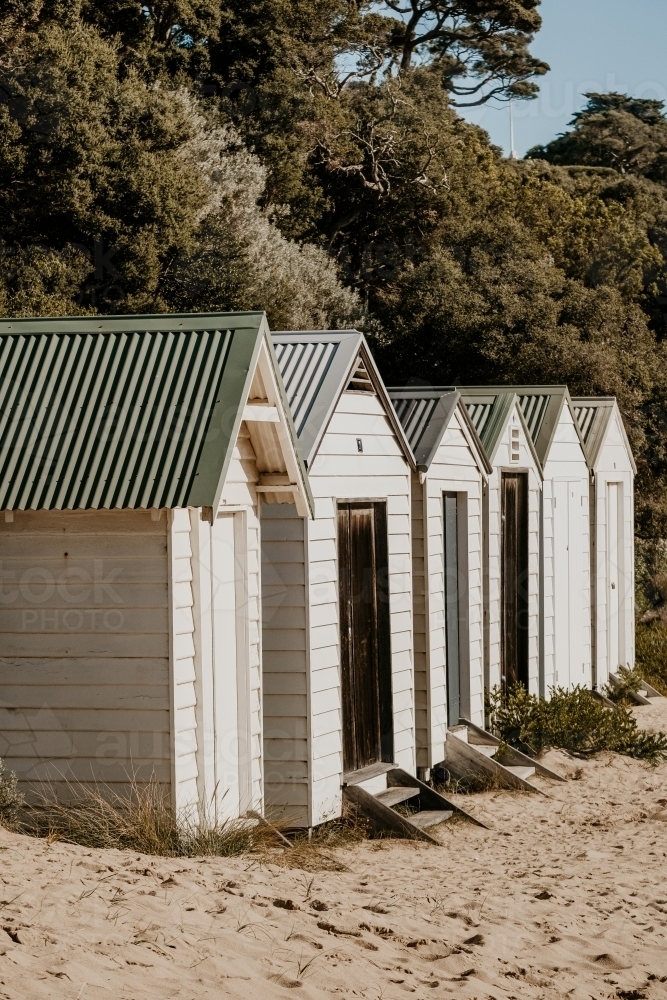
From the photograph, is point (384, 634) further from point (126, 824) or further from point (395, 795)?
point (126, 824)

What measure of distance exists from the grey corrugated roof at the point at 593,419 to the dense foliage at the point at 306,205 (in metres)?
8.69

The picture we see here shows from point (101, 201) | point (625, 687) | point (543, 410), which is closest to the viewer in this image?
point (543, 410)

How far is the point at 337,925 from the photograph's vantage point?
6.88 m

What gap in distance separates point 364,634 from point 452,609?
2.45m

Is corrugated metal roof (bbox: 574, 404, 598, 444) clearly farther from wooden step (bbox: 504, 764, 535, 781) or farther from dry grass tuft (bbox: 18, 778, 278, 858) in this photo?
dry grass tuft (bbox: 18, 778, 278, 858)

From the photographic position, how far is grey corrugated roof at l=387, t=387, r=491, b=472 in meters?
12.2

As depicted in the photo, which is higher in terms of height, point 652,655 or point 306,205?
point 306,205

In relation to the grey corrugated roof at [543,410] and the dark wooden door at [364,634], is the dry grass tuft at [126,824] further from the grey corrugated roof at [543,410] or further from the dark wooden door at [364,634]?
the grey corrugated roof at [543,410]

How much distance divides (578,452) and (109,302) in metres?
10.4

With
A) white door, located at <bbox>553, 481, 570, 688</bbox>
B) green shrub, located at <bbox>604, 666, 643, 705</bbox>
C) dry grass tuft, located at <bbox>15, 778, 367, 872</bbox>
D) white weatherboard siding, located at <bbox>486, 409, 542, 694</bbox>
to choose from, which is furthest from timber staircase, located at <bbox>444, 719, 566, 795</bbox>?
green shrub, located at <bbox>604, 666, 643, 705</bbox>

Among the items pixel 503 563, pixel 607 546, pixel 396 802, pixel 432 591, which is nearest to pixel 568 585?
pixel 607 546

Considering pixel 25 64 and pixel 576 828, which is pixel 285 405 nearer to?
pixel 576 828

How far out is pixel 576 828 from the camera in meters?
11.2

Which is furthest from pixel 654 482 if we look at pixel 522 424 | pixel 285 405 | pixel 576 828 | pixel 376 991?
pixel 376 991
